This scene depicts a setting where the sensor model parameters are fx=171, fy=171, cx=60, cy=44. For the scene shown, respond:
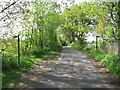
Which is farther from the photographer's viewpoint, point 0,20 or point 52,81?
point 0,20

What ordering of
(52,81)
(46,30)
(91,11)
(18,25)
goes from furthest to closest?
(46,30) < (91,11) < (18,25) < (52,81)

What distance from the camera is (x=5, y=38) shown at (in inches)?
394

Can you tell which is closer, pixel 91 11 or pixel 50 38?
pixel 91 11

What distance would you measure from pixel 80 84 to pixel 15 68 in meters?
4.43

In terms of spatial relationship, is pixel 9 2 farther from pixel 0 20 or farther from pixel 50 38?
pixel 50 38

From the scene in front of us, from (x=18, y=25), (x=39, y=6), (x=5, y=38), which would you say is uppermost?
(x=39, y=6)

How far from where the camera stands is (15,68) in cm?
968

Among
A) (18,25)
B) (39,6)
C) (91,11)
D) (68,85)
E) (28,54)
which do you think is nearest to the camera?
(68,85)

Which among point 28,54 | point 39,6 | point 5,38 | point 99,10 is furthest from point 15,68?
point 39,6

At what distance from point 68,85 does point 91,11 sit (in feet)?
40.3

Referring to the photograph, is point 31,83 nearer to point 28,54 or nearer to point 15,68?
point 15,68

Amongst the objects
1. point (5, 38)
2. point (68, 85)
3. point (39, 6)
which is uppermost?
point (39, 6)

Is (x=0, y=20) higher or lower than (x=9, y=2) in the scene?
lower

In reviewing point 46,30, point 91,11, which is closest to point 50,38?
point 46,30
